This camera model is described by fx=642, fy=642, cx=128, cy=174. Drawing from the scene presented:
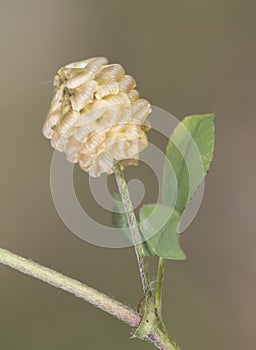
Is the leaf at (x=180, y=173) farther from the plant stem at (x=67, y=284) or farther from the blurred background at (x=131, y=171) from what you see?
the blurred background at (x=131, y=171)

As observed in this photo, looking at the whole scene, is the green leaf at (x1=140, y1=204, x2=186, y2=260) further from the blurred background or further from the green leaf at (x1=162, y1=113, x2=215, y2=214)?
the blurred background

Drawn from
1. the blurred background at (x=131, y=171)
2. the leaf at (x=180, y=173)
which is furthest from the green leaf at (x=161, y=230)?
the blurred background at (x=131, y=171)

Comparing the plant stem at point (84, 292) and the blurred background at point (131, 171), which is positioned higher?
the blurred background at point (131, 171)

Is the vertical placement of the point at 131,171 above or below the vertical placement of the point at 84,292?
above

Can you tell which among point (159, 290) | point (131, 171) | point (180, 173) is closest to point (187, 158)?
point (180, 173)

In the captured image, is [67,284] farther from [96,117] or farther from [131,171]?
[131,171]

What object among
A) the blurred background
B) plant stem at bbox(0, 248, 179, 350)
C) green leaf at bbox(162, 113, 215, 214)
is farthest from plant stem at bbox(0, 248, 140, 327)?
the blurred background
